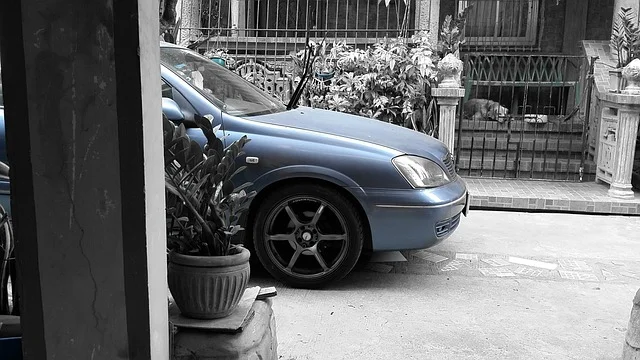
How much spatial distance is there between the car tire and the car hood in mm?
499

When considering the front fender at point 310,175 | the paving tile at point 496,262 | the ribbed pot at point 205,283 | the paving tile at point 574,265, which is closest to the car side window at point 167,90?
the front fender at point 310,175

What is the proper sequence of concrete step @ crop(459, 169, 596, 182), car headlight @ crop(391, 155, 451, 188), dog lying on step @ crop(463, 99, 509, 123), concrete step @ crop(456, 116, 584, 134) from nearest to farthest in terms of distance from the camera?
car headlight @ crop(391, 155, 451, 188)
concrete step @ crop(459, 169, 596, 182)
concrete step @ crop(456, 116, 584, 134)
dog lying on step @ crop(463, 99, 509, 123)

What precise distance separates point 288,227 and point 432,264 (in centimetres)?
146

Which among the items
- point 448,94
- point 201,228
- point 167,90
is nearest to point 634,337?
point 201,228

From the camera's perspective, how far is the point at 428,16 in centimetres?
1057

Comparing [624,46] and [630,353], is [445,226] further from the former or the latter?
[624,46]

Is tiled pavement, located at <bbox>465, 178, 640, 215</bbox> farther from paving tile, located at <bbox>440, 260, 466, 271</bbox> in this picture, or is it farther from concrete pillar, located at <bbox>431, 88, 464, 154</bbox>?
paving tile, located at <bbox>440, 260, 466, 271</bbox>

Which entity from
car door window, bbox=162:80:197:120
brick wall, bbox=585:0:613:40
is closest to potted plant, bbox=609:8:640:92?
brick wall, bbox=585:0:613:40

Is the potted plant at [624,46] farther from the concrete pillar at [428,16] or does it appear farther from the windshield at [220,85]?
the windshield at [220,85]

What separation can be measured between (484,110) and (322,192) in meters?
6.48

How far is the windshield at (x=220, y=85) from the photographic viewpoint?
509 cm

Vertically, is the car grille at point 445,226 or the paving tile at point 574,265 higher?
the car grille at point 445,226

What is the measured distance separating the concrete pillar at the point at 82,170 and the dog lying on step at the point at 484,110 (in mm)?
8735

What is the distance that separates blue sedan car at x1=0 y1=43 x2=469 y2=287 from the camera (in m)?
4.70
